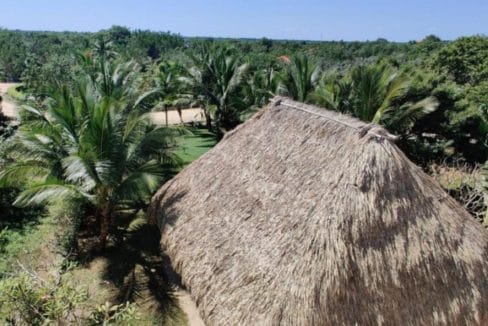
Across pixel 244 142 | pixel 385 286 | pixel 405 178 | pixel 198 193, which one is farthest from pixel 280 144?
pixel 385 286

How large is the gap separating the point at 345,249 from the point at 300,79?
460 inches

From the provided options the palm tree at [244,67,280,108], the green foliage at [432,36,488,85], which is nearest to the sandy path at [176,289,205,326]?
the palm tree at [244,67,280,108]

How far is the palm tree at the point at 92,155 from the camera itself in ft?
28.2

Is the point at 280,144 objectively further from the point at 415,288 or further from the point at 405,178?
the point at 415,288

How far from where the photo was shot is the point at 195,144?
66.9ft

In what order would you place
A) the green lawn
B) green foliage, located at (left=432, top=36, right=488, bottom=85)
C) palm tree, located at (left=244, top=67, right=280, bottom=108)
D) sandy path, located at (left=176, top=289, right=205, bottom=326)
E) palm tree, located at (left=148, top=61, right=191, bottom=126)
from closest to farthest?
sandy path, located at (left=176, top=289, right=205, bottom=326)
the green lawn
palm tree, located at (left=244, top=67, right=280, bottom=108)
palm tree, located at (left=148, top=61, right=191, bottom=126)
green foliage, located at (left=432, top=36, right=488, bottom=85)

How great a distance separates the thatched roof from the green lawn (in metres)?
9.49

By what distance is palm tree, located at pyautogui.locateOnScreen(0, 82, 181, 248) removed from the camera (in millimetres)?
8594

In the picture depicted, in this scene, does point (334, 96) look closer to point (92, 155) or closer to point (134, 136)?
point (134, 136)

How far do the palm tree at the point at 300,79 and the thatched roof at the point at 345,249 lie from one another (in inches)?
364

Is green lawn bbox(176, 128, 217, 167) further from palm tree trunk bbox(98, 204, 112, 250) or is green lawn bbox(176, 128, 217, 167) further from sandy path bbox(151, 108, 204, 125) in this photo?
palm tree trunk bbox(98, 204, 112, 250)

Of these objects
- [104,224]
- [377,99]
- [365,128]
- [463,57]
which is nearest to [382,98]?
[377,99]

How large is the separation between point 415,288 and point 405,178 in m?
1.64

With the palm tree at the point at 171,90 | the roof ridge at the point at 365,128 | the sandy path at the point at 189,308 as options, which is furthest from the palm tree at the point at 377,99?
the palm tree at the point at 171,90
